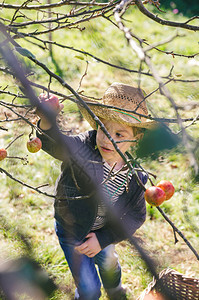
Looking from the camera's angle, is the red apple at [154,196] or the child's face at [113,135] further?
the child's face at [113,135]

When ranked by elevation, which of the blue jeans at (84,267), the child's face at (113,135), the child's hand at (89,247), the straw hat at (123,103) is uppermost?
the straw hat at (123,103)

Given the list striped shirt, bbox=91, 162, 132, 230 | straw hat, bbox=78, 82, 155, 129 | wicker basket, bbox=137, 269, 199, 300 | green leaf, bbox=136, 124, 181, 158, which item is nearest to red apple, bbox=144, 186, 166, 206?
green leaf, bbox=136, 124, 181, 158

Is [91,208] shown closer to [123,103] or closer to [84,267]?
[84,267]

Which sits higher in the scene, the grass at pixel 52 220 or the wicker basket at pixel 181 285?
the grass at pixel 52 220

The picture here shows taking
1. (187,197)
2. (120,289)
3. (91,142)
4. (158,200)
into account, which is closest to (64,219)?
(91,142)

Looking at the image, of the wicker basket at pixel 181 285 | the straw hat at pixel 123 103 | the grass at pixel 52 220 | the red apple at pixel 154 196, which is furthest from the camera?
the grass at pixel 52 220

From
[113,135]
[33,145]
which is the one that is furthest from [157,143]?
[113,135]

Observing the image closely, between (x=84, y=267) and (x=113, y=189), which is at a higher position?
(x=113, y=189)

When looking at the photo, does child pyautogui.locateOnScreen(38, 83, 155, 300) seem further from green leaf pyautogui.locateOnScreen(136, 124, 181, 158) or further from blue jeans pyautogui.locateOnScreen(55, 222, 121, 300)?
green leaf pyautogui.locateOnScreen(136, 124, 181, 158)

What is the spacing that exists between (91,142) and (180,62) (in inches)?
106

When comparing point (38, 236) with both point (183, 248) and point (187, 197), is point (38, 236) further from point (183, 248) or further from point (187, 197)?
point (187, 197)

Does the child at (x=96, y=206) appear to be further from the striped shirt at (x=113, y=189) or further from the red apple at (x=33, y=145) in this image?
the red apple at (x=33, y=145)

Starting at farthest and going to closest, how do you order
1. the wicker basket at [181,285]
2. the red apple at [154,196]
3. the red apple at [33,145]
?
the wicker basket at [181,285] → the red apple at [33,145] → the red apple at [154,196]

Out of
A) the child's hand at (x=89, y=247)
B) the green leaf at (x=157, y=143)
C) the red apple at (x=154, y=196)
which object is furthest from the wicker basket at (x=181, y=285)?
the green leaf at (x=157, y=143)
